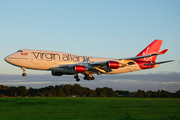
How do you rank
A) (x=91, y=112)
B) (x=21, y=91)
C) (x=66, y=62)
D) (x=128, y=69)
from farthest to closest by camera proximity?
(x=21, y=91), (x=128, y=69), (x=66, y=62), (x=91, y=112)

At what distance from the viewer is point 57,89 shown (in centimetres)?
8444

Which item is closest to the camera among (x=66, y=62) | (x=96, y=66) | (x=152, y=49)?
(x=66, y=62)

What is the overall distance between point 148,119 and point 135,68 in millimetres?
35263

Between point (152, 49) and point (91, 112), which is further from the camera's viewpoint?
point (152, 49)

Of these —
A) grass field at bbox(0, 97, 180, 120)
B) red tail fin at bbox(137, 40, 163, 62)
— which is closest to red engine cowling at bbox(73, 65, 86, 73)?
red tail fin at bbox(137, 40, 163, 62)

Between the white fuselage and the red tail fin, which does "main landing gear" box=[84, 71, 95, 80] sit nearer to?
the white fuselage

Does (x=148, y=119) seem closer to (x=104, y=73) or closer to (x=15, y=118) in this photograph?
(x=15, y=118)

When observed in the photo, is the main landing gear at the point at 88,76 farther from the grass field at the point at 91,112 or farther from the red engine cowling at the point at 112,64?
the grass field at the point at 91,112

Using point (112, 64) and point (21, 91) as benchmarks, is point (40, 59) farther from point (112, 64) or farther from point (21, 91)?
point (21, 91)

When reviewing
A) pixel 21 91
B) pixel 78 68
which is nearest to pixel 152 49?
pixel 78 68

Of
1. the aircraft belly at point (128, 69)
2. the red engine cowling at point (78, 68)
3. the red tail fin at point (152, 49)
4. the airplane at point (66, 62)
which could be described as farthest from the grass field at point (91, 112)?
the red tail fin at point (152, 49)

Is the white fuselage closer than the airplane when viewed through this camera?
Yes

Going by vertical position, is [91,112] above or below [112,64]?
below

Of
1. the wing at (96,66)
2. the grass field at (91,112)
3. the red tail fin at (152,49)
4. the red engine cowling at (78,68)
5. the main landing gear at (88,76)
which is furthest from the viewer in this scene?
the red tail fin at (152,49)
